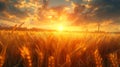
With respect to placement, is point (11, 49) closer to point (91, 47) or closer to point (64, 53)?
point (64, 53)

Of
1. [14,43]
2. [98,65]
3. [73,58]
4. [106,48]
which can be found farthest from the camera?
[106,48]

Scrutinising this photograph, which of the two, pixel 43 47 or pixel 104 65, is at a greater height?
pixel 43 47

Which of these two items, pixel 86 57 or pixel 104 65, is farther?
pixel 104 65

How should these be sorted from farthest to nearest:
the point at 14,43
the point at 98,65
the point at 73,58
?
1. the point at 14,43
2. the point at 73,58
3. the point at 98,65

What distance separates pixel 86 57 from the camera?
332 cm

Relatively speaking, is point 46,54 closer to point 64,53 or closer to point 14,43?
point 64,53

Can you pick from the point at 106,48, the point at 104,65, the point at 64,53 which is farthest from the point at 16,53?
the point at 106,48

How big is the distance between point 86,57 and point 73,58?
217mm

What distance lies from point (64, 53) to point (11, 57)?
96 cm

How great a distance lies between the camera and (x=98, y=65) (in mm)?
1866

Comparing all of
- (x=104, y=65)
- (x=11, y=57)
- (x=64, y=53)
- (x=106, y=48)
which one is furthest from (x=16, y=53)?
(x=106, y=48)

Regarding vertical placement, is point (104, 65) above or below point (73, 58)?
below

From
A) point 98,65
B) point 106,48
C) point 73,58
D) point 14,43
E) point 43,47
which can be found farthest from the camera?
point 106,48

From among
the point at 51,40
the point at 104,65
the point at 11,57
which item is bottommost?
the point at 104,65
